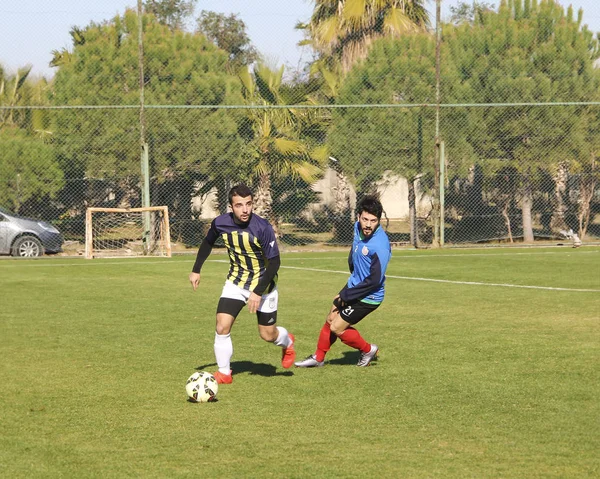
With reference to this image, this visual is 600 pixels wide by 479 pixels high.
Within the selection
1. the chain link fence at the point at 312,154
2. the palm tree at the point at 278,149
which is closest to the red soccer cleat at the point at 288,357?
the chain link fence at the point at 312,154

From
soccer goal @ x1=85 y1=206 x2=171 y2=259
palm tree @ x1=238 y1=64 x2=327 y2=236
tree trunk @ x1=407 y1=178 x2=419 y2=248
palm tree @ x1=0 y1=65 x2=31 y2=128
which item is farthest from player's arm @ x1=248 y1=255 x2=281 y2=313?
palm tree @ x1=0 y1=65 x2=31 y2=128

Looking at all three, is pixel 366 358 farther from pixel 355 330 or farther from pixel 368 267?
pixel 368 267

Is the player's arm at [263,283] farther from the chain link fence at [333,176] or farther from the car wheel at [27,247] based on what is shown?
the car wheel at [27,247]

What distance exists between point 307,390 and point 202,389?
945 millimetres

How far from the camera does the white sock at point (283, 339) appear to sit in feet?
28.4

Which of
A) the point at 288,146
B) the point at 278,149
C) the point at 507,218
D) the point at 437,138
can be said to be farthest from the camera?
the point at 507,218

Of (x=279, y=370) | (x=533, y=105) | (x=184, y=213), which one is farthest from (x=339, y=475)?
(x=533, y=105)

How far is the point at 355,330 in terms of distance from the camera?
891 cm

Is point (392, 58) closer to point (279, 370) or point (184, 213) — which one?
point (184, 213)

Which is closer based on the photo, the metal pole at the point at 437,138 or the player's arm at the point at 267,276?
the player's arm at the point at 267,276

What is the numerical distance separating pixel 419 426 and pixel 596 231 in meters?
20.4

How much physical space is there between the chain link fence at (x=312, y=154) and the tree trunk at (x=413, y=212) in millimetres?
39

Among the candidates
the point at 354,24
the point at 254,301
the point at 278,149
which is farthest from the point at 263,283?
the point at 354,24

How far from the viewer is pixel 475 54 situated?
85.7 feet
